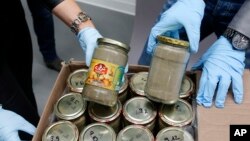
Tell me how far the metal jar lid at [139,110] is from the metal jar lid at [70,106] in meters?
0.12

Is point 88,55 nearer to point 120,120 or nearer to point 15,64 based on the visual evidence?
point 120,120

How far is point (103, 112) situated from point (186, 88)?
0.24 m

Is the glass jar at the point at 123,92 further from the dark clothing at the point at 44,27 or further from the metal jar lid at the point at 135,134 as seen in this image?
the dark clothing at the point at 44,27

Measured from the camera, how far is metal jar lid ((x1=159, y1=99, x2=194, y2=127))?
0.82 meters

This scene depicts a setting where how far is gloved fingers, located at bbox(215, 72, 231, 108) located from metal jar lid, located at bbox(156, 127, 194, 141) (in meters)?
0.13

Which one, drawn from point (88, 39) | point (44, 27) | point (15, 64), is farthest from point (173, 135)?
point (44, 27)

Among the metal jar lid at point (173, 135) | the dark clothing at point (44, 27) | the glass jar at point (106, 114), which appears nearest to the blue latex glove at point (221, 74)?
the metal jar lid at point (173, 135)

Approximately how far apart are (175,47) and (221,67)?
0.22m

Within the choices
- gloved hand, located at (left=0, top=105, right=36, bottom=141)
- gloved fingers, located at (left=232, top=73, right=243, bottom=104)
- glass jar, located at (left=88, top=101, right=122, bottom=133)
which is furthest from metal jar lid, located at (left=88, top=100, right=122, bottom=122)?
gloved fingers, located at (left=232, top=73, right=243, bottom=104)

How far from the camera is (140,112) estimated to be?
0.85m

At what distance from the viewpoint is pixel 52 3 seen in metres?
1.01

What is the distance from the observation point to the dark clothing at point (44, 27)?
173cm

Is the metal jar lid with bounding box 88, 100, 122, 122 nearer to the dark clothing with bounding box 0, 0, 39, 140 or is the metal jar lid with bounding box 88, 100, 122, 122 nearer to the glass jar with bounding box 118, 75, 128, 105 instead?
the glass jar with bounding box 118, 75, 128, 105

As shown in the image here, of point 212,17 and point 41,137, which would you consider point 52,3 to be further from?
point 212,17
